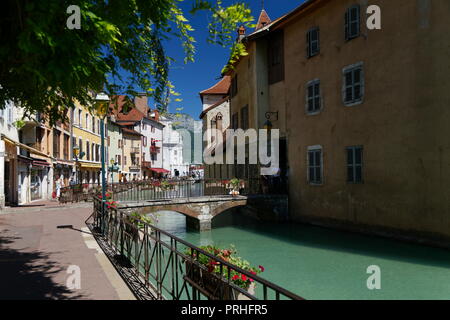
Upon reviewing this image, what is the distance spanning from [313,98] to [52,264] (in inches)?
527

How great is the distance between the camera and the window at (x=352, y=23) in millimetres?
14625

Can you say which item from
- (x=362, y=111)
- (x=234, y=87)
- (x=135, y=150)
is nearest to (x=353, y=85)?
(x=362, y=111)

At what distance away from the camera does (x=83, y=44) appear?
132 inches

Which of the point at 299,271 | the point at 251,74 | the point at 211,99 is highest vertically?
the point at 211,99

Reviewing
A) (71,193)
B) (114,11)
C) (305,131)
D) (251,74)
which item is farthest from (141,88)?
(71,193)

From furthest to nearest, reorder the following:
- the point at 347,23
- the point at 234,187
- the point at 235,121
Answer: the point at 235,121 → the point at 234,187 → the point at 347,23

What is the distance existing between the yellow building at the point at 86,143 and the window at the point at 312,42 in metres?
20.3

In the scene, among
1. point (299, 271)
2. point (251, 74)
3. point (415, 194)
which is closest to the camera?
point (299, 271)

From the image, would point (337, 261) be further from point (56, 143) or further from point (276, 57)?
point (56, 143)

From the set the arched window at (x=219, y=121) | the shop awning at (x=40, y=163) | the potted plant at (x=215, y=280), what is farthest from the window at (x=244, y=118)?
the potted plant at (x=215, y=280)

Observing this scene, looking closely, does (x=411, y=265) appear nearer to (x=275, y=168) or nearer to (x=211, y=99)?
(x=275, y=168)

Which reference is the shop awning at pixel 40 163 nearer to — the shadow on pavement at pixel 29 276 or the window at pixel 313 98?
the shadow on pavement at pixel 29 276

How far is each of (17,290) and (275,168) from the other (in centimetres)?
1542

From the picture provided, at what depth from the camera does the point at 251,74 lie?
2131cm
